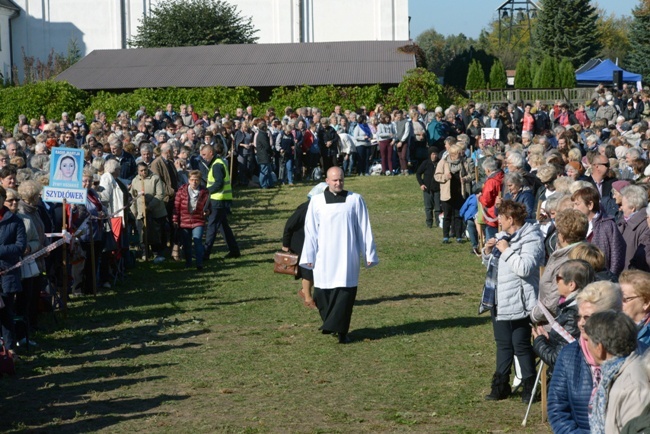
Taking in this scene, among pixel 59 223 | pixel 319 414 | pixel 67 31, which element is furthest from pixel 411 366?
Result: pixel 67 31

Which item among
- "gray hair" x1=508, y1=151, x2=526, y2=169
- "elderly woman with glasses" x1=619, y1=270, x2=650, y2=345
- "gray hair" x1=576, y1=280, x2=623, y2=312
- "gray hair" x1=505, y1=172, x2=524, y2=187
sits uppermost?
"gray hair" x1=508, y1=151, x2=526, y2=169

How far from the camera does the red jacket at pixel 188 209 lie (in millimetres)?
17078

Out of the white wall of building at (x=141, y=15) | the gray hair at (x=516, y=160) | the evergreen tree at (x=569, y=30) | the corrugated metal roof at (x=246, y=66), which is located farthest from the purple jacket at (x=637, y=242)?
the evergreen tree at (x=569, y=30)

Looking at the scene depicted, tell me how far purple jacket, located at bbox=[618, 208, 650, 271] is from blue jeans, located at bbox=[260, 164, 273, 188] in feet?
66.7

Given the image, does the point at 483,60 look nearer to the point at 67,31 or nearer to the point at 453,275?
the point at 67,31

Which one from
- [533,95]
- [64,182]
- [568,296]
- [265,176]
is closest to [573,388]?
[568,296]

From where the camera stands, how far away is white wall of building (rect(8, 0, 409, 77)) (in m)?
71.5

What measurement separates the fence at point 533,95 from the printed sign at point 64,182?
37.9 metres

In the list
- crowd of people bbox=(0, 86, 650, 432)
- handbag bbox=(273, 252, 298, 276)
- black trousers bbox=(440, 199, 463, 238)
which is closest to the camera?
crowd of people bbox=(0, 86, 650, 432)

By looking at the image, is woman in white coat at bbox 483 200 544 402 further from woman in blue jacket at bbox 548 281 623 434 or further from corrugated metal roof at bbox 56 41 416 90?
corrugated metal roof at bbox 56 41 416 90

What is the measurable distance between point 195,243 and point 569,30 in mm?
67808

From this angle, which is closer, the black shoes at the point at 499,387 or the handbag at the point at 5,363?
the black shoes at the point at 499,387

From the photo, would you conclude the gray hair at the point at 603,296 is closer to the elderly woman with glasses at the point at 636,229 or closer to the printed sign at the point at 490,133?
the elderly woman with glasses at the point at 636,229

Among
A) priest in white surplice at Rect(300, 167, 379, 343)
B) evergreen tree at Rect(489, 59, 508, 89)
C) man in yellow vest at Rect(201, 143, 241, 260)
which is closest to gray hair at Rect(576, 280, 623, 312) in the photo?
priest in white surplice at Rect(300, 167, 379, 343)
